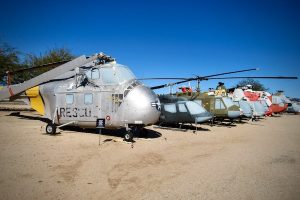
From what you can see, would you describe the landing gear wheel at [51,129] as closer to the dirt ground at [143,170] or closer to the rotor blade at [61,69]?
the dirt ground at [143,170]

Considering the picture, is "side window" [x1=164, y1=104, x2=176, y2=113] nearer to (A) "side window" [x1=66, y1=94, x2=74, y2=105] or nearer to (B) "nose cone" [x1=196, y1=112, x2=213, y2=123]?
(B) "nose cone" [x1=196, y1=112, x2=213, y2=123]

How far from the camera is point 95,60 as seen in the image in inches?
475

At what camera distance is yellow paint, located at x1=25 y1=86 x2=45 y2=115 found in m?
13.1

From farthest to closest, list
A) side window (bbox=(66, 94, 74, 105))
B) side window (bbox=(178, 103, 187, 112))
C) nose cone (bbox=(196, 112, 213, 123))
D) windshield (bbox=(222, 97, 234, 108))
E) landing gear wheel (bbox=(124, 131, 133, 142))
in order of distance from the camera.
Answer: windshield (bbox=(222, 97, 234, 108)), side window (bbox=(178, 103, 187, 112)), nose cone (bbox=(196, 112, 213, 123)), side window (bbox=(66, 94, 74, 105)), landing gear wheel (bbox=(124, 131, 133, 142))

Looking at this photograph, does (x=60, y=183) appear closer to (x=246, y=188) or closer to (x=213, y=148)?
(x=246, y=188)

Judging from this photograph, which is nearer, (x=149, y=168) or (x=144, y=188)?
(x=144, y=188)

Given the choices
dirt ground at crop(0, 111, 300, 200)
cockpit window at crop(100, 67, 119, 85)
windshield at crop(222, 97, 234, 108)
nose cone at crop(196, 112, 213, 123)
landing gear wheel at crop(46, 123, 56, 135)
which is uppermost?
cockpit window at crop(100, 67, 119, 85)

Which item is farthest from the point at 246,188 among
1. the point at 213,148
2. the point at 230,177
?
the point at 213,148

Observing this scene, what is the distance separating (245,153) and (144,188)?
4966mm

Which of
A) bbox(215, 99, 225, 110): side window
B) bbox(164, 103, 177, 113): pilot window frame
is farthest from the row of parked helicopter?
bbox(215, 99, 225, 110): side window

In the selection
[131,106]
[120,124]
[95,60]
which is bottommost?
[120,124]

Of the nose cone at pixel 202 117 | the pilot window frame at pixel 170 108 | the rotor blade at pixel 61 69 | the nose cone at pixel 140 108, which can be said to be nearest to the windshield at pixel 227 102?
the nose cone at pixel 202 117

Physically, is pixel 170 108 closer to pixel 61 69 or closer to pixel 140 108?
pixel 140 108

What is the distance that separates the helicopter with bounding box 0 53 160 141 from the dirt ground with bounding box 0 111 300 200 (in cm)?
124
